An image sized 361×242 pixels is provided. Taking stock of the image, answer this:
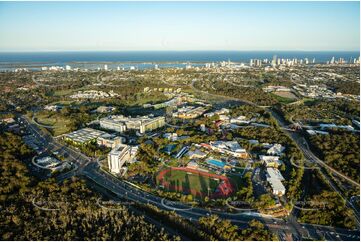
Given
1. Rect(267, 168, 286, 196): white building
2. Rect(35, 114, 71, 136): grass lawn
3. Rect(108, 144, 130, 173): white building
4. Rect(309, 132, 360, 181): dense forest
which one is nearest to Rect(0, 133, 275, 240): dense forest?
Rect(108, 144, 130, 173): white building

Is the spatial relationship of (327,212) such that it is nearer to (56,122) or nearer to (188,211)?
(188,211)

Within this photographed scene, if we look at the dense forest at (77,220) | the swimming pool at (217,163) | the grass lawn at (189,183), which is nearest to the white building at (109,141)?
the grass lawn at (189,183)

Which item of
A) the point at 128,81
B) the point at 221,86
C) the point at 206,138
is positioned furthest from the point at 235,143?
the point at 128,81

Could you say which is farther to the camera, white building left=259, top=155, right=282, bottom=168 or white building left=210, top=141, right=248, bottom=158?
white building left=210, top=141, right=248, bottom=158

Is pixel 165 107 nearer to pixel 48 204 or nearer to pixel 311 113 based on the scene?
pixel 311 113

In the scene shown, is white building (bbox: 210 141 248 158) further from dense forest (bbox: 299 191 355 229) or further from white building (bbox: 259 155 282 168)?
dense forest (bbox: 299 191 355 229)

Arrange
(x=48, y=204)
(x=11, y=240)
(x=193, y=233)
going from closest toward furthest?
(x=11, y=240), (x=193, y=233), (x=48, y=204)

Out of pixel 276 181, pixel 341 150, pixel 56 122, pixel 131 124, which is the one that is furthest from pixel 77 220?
pixel 56 122
